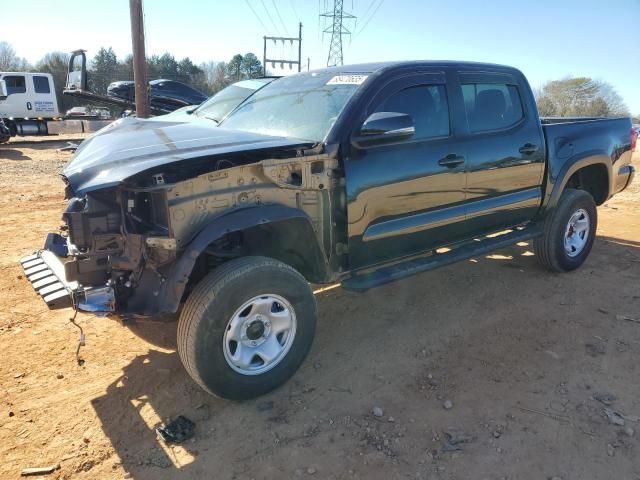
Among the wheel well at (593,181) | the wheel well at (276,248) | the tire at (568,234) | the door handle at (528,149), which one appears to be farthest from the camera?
the wheel well at (593,181)

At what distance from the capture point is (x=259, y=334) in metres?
3.08

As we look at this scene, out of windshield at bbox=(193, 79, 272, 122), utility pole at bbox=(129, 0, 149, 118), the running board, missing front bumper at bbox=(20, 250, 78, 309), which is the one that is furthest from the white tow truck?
the running board

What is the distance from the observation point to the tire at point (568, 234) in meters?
4.96

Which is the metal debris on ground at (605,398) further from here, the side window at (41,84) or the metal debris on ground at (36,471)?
the side window at (41,84)

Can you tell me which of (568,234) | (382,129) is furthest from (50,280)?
(568,234)

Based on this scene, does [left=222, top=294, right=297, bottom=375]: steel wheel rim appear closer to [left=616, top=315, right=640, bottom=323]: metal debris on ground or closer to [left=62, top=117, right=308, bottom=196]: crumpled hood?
[left=62, top=117, right=308, bottom=196]: crumpled hood

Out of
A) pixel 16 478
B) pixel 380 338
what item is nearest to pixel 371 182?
pixel 380 338

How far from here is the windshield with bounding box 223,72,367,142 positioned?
A: 353 cm

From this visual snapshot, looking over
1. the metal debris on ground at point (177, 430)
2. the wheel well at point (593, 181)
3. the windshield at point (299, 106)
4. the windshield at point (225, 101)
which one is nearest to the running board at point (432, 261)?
the wheel well at point (593, 181)

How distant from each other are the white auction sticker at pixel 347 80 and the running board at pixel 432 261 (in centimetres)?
140

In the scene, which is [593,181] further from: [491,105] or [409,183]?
[409,183]

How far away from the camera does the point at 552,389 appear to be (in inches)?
126

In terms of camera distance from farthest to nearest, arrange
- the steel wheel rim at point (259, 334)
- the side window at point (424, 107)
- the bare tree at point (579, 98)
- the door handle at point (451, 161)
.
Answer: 1. the bare tree at point (579, 98)
2. the door handle at point (451, 161)
3. the side window at point (424, 107)
4. the steel wheel rim at point (259, 334)

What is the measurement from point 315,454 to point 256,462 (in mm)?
313
